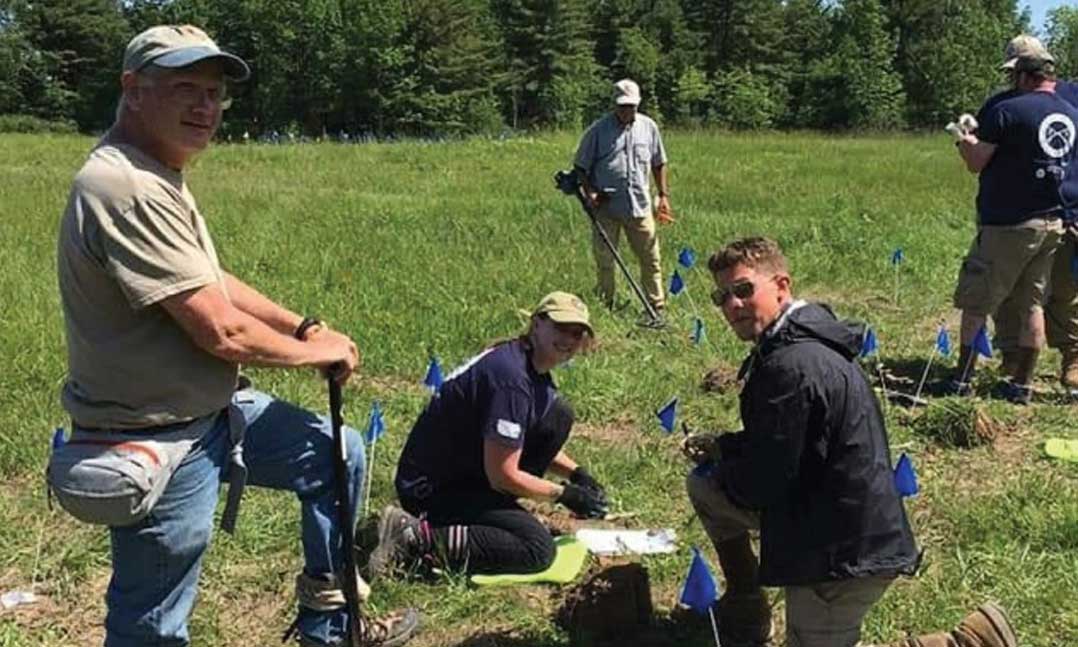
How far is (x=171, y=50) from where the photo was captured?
262cm

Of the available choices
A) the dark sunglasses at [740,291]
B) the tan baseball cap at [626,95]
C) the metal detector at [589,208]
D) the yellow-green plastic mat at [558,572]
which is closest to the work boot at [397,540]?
the yellow-green plastic mat at [558,572]

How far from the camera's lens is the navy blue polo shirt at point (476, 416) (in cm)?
403

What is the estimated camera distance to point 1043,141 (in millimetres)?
6258

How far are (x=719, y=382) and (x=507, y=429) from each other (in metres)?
2.90

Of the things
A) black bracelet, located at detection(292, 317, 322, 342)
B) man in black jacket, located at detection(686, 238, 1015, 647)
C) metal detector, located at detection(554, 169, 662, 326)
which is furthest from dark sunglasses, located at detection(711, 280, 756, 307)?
metal detector, located at detection(554, 169, 662, 326)

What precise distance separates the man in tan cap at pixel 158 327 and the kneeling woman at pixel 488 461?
3.96 ft

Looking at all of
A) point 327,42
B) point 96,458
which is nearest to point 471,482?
point 96,458

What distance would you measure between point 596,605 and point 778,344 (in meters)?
1.28

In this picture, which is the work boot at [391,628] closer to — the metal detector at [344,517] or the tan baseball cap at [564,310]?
the metal detector at [344,517]

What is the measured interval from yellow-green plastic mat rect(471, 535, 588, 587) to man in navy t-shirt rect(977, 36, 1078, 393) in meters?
3.74

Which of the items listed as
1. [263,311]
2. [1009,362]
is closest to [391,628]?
[263,311]

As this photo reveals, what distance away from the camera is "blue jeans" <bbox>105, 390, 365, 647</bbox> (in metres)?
2.77

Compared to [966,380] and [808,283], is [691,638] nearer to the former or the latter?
[966,380]

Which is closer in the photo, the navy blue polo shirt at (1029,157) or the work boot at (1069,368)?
the navy blue polo shirt at (1029,157)
